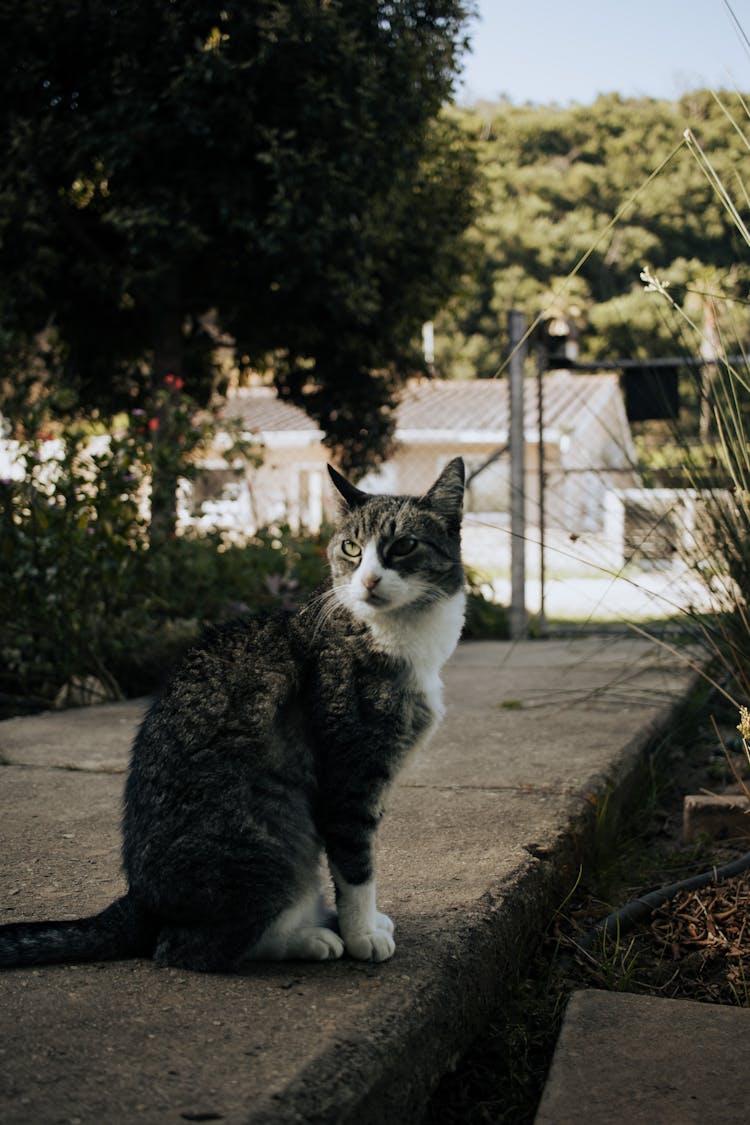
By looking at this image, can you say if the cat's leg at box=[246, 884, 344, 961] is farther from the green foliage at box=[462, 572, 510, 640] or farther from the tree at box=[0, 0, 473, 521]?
the tree at box=[0, 0, 473, 521]

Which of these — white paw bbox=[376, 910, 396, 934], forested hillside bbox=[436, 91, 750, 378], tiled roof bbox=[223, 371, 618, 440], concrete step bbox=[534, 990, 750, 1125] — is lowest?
concrete step bbox=[534, 990, 750, 1125]

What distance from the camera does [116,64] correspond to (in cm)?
825

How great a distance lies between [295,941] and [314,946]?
36 mm

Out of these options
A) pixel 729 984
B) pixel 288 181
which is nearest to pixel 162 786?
pixel 729 984

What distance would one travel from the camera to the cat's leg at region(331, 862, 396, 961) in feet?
6.22

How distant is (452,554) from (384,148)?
7.04m

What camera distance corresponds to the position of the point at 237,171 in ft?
28.0

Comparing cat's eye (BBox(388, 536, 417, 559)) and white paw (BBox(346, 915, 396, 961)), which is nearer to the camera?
white paw (BBox(346, 915, 396, 961))

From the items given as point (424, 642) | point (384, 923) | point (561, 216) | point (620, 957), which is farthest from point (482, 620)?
point (561, 216)

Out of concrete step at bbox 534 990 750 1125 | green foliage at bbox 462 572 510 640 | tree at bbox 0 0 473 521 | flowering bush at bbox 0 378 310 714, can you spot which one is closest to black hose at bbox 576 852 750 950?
concrete step at bbox 534 990 750 1125

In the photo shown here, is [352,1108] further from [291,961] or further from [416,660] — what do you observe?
[416,660]

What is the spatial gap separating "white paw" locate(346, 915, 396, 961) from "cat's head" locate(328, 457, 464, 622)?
61 centimetres

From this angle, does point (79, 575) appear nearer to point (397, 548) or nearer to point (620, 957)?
point (397, 548)

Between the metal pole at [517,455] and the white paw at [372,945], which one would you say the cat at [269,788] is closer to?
the white paw at [372,945]
